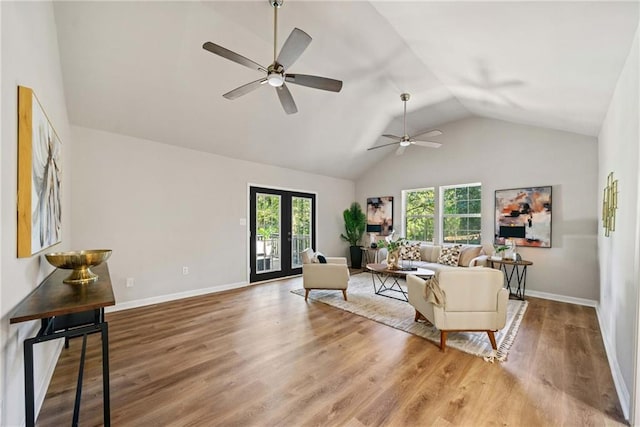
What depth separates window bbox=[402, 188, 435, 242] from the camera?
6.29 m

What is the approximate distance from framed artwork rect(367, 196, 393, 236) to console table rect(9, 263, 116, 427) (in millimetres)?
5981

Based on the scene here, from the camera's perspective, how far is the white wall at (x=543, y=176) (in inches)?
169

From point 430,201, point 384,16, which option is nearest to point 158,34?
point 384,16

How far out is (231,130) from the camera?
4.54 meters

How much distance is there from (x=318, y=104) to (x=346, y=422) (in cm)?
429

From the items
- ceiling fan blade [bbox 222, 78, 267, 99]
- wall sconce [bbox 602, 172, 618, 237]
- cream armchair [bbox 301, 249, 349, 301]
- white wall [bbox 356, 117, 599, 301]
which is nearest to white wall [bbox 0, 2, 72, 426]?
ceiling fan blade [bbox 222, 78, 267, 99]

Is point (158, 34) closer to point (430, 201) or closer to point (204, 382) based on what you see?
point (204, 382)

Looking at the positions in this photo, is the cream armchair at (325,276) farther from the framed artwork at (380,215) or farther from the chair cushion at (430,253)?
the framed artwork at (380,215)

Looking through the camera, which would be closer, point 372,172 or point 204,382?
point 204,382

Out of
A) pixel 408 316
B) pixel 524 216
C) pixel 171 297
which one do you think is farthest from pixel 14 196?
pixel 524 216

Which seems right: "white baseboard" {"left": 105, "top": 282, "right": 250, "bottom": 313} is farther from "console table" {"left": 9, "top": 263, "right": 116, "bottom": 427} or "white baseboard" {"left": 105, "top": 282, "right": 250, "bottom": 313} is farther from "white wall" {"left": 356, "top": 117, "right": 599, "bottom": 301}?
"white wall" {"left": 356, "top": 117, "right": 599, "bottom": 301}

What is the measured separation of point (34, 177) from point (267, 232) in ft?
14.0

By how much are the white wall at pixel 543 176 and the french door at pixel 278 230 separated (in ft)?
10.4

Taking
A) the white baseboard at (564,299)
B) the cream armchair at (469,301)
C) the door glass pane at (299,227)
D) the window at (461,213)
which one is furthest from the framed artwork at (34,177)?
the white baseboard at (564,299)
